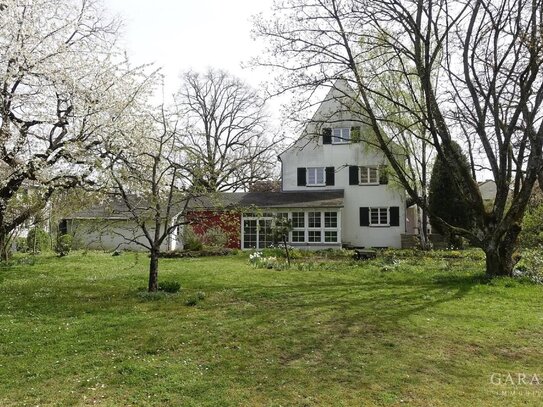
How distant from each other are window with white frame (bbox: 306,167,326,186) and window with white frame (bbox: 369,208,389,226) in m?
3.74

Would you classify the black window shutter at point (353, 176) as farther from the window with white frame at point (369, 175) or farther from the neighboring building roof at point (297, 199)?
the neighboring building roof at point (297, 199)

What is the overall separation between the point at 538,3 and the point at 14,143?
1469 cm

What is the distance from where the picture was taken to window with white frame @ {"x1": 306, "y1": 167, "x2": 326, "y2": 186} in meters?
29.2

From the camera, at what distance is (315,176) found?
1155 inches

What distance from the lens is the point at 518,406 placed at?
14.9 ft

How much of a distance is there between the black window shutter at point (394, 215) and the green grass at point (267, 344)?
15.9m

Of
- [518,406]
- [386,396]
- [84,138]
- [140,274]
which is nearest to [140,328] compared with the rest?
[386,396]

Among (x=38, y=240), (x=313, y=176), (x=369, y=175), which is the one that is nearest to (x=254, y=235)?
(x=313, y=176)

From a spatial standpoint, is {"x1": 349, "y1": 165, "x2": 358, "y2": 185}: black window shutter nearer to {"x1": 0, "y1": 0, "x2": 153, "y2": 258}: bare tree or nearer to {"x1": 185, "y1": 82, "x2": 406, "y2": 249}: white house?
{"x1": 185, "y1": 82, "x2": 406, "y2": 249}: white house

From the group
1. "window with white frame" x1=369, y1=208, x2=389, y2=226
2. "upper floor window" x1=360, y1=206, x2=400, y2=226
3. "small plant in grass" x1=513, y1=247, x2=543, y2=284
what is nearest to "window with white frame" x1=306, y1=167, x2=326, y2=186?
"upper floor window" x1=360, y1=206, x2=400, y2=226

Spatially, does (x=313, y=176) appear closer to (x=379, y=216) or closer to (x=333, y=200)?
(x=333, y=200)

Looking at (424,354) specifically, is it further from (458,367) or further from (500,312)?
(500,312)

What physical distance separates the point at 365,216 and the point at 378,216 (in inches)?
32.1

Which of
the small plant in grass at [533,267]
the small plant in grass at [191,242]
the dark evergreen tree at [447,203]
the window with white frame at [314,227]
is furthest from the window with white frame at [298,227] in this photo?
the small plant in grass at [533,267]
